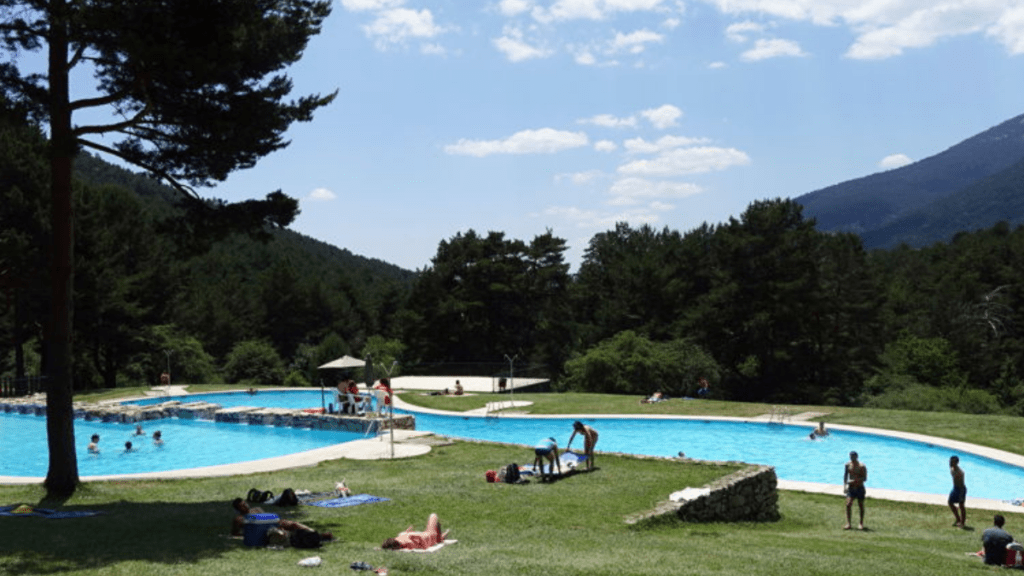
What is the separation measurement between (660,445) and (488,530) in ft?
52.9

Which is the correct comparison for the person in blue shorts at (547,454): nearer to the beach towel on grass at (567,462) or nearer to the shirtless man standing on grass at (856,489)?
the beach towel on grass at (567,462)

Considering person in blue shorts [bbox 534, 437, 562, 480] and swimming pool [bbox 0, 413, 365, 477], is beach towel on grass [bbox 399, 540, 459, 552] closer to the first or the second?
person in blue shorts [bbox 534, 437, 562, 480]

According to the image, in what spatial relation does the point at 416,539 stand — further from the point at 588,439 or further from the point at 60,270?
the point at 60,270

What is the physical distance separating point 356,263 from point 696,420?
114 m

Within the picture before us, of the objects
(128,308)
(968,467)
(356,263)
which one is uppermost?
(356,263)

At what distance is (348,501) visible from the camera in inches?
511

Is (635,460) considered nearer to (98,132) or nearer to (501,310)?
(98,132)

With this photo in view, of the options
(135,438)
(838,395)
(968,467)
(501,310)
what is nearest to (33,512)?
(135,438)

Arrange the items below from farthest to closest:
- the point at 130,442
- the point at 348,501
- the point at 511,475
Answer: the point at 130,442 < the point at 511,475 < the point at 348,501

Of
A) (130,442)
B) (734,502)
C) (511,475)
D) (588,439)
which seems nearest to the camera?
(734,502)

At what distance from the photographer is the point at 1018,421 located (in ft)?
77.6

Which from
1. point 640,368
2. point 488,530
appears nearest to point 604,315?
point 640,368

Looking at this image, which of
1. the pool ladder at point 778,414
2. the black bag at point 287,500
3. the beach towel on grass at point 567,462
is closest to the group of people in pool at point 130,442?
the black bag at point 287,500

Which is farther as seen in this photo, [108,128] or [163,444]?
[163,444]
